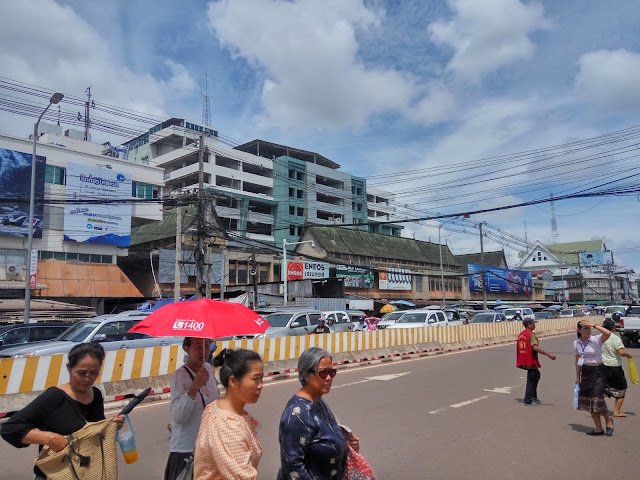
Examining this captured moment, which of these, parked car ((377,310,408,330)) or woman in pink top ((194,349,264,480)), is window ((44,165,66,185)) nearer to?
parked car ((377,310,408,330))

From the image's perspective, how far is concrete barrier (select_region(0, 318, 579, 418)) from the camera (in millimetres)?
9555

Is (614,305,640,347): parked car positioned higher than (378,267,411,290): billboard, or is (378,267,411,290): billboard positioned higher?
(378,267,411,290): billboard

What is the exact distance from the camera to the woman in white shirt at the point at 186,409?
12.0 feet

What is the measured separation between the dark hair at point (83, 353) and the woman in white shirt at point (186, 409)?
622mm

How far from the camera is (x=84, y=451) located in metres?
2.93

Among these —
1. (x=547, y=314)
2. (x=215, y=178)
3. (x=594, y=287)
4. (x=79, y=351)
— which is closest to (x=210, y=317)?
(x=79, y=351)

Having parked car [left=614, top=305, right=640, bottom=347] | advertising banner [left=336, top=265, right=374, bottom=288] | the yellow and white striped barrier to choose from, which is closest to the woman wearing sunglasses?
the yellow and white striped barrier

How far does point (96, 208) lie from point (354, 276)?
23111 mm

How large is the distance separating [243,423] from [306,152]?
71789 mm

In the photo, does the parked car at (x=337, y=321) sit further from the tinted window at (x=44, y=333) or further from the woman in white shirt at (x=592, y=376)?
the woman in white shirt at (x=592, y=376)

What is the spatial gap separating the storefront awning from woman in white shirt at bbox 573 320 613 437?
98.3 feet

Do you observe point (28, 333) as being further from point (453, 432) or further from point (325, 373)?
point (325, 373)

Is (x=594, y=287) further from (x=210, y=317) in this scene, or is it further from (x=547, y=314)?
(x=210, y=317)

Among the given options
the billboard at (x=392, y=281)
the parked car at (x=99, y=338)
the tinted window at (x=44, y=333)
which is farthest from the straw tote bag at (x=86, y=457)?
the billboard at (x=392, y=281)
